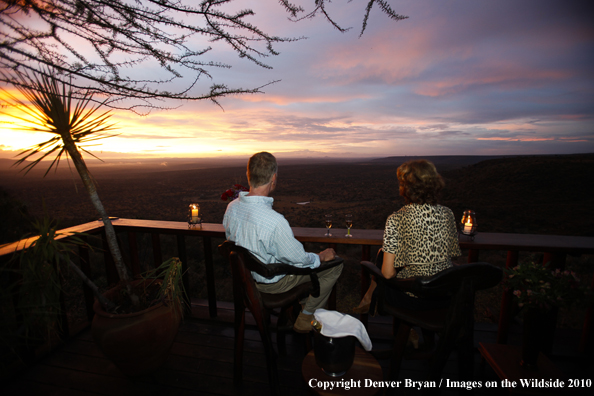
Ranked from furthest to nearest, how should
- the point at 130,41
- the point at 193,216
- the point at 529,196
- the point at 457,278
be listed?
1. the point at 529,196
2. the point at 193,216
3. the point at 130,41
4. the point at 457,278

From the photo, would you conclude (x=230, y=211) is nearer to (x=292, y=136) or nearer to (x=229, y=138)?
(x=229, y=138)

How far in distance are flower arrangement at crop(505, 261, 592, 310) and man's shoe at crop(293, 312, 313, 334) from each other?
1265 mm

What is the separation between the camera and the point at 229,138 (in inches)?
485

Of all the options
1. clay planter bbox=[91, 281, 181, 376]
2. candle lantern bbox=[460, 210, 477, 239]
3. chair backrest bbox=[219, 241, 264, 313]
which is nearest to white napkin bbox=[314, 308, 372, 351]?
chair backrest bbox=[219, 241, 264, 313]

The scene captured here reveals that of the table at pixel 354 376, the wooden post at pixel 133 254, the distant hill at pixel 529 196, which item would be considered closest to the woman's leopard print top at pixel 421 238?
the table at pixel 354 376

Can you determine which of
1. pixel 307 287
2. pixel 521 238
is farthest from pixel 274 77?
pixel 521 238

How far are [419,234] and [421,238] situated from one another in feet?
0.09

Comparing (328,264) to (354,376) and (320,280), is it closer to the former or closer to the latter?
(320,280)

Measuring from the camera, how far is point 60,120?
1470mm

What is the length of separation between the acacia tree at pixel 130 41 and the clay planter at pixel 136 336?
138 cm

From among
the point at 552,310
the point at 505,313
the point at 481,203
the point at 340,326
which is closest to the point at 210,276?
the point at 340,326

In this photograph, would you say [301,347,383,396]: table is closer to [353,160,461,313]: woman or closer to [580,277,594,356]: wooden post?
[353,160,461,313]: woman

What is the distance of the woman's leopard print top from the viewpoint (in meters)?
1.41

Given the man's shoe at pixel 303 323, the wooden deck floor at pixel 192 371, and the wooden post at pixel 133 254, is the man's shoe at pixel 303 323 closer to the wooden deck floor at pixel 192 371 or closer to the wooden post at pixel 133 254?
the wooden deck floor at pixel 192 371
